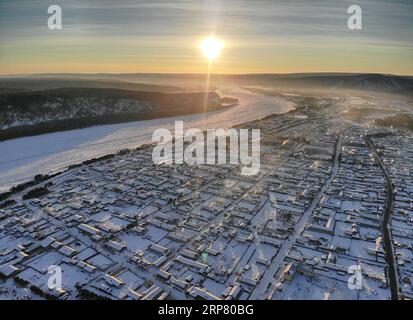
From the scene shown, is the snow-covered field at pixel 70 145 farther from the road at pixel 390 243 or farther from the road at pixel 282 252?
the road at pixel 390 243

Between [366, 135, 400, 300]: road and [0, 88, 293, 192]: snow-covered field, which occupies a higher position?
[0, 88, 293, 192]: snow-covered field

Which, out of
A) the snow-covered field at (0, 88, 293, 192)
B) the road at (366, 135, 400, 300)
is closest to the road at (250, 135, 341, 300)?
the road at (366, 135, 400, 300)

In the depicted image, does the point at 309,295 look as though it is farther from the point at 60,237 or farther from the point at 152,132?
the point at 152,132

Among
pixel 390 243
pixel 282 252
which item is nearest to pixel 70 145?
pixel 282 252

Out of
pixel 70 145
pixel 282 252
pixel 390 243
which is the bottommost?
pixel 282 252

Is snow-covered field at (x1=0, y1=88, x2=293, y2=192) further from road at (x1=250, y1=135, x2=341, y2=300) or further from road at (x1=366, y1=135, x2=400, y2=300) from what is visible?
road at (x1=366, y1=135, x2=400, y2=300)

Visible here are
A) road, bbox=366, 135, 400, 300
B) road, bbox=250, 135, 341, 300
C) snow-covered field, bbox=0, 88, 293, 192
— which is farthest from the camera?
snow-covered field, bbox=0, 88, 293, 192

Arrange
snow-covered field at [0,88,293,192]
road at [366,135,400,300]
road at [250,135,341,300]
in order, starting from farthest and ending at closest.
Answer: snow-covered field at [0,88,293,192] < road at [366,135,400,300] < road at [250,135,341,300]

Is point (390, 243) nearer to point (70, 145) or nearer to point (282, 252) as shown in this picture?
point (282, 252)
